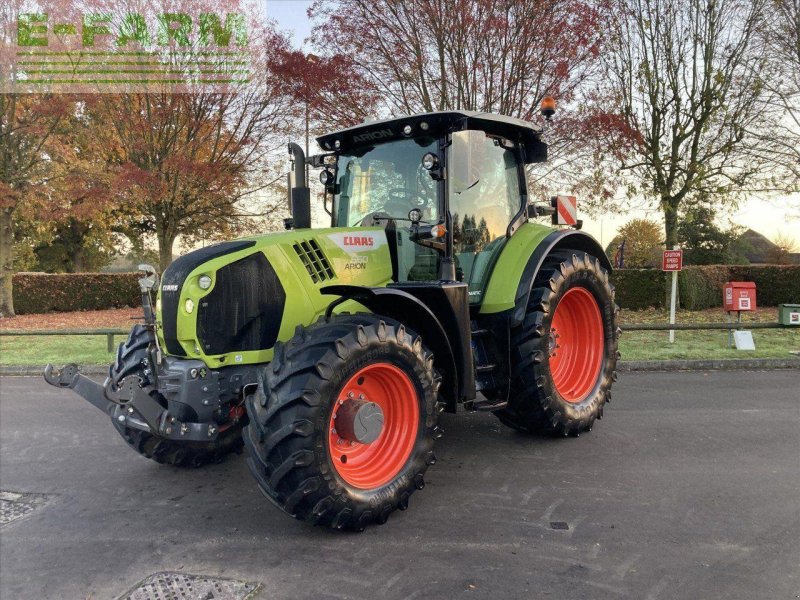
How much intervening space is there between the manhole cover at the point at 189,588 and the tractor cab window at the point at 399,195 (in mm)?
2260

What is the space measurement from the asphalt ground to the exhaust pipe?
6.02ft

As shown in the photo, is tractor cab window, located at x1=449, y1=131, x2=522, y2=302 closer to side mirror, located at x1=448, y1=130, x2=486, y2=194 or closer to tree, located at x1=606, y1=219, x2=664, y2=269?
side mirror, located at x1=448, y1=130, x2=486, y2=194

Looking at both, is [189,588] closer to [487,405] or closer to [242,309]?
[242,309]

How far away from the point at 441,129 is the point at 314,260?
4.36 feet

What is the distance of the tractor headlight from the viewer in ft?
13.1

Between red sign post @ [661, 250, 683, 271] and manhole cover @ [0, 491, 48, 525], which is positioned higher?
red sign post @ [661, 250, 683, 271]

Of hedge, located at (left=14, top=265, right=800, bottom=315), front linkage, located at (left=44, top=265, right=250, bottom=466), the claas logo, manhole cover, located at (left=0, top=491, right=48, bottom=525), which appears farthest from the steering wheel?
hedge, located at (left=14, top=265, right=800, bottom=315)

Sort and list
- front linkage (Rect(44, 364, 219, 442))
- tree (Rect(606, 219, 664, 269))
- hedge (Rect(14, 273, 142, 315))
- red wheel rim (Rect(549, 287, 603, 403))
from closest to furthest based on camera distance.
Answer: front linkage (Rect(44, 364, 219, 442)), red wheel rim (Rect(549, 287, 603, 403)), hedge (Rect(14, 273, 142, 315)), tree (Rect(606, 219, 664, 269))

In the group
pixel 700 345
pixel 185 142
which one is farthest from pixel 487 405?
pixel 185 142

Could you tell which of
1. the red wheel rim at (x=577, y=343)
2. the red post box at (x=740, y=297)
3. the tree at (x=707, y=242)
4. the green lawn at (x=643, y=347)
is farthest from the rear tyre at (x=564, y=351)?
the tree at (x=707, y=242)

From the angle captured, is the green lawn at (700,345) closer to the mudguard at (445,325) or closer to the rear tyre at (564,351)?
the rear tyre at (564,351)

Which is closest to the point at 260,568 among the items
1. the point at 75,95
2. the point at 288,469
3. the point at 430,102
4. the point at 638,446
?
the point at 288,469

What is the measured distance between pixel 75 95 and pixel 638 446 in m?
14.3

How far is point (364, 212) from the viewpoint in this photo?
175 inches
